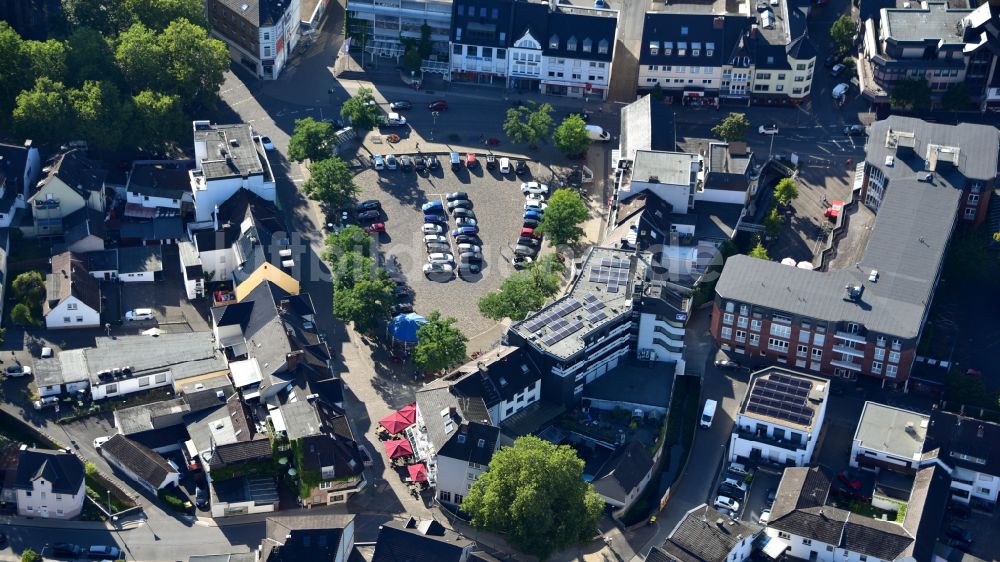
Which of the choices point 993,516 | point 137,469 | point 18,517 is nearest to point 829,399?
point 993,516

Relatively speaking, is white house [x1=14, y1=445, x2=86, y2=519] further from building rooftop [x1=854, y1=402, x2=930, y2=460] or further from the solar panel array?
building rooftop [x1=854, y1=402, x2=930, y2=460]

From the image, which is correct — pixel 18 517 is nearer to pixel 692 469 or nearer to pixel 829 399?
pixel 692 469

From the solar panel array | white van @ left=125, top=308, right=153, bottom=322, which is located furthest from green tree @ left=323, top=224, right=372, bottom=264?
the solar panel array

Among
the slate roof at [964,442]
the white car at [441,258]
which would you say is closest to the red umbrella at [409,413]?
the white car at [441,258]

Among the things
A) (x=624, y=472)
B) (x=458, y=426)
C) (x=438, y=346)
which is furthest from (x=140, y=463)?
(x=624, y=472)

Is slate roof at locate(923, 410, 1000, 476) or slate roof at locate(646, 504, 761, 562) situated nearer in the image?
slate roof at locate(646, 504, 761, 562)

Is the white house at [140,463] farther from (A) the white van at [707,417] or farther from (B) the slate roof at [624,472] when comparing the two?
(A) the white van at [707,417]

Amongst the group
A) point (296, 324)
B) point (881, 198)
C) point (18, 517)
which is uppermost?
point (881, 198)
